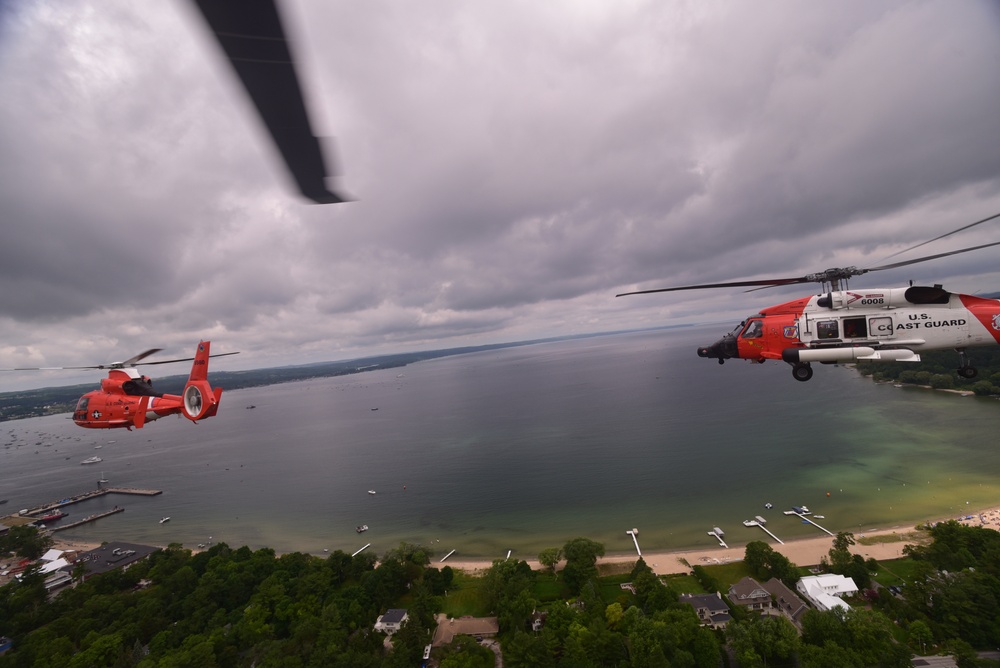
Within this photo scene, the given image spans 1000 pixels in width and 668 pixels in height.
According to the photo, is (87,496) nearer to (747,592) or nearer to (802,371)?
(747,592)

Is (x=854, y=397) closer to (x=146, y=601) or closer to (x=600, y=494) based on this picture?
(x=600, y=494)

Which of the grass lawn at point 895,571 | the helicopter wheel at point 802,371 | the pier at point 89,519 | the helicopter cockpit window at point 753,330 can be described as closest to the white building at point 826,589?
the grass lawn at point 895,571

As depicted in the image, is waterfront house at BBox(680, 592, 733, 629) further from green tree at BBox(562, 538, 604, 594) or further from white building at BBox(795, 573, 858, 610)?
green tree at BBox(562, 538, 604, 594)

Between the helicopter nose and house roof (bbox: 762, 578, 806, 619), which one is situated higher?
the helicopter nose

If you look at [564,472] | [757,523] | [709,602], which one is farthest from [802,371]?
[564,472]

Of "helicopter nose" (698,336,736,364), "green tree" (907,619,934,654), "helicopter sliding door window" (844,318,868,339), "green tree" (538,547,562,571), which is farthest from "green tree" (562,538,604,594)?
"helicopter sliding door window" (844,318,868,339)

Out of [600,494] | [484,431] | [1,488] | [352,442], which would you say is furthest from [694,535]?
[1,488]
